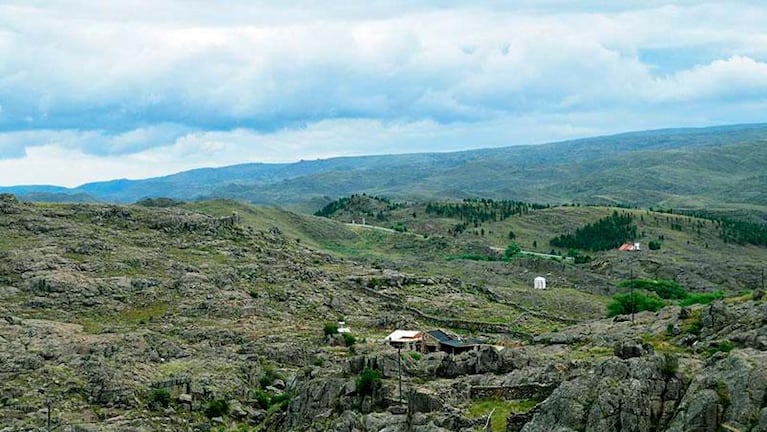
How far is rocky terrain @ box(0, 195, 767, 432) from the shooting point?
42156mm

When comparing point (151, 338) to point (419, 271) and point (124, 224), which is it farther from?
point (419, 271)

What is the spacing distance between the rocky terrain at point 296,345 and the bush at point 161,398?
14 cm

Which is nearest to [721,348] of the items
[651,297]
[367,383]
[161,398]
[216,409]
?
[367,383]

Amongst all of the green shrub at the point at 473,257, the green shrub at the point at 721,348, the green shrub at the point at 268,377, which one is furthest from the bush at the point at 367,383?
the green shrub at the point at 473,257

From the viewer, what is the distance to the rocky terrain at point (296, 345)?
138 ft

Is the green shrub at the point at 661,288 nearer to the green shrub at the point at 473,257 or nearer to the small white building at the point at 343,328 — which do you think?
the green shrub at the point at 473,257

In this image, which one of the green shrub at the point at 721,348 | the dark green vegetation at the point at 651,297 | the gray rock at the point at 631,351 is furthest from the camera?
the dark green vegetation at the point at 651,297

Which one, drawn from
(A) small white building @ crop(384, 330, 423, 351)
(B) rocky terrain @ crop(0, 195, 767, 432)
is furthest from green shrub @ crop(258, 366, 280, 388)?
(A) small white building @ crop(384, 330, 423, 351)

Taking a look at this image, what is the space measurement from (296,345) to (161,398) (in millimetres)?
17501

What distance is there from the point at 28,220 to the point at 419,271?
5646cm

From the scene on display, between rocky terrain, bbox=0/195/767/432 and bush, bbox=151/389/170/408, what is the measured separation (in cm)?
14

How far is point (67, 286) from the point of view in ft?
335

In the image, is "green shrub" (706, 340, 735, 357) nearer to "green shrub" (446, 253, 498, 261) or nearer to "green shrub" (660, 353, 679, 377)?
"green shrub" (660, 353, 679, 377)

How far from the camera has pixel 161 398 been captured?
69812mm
